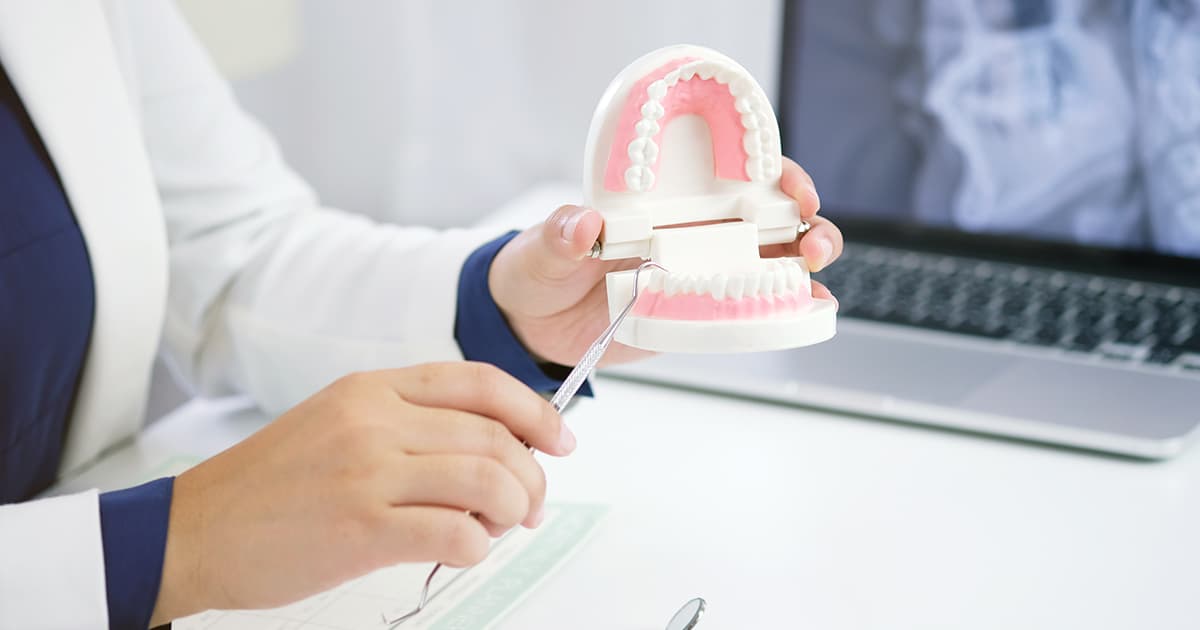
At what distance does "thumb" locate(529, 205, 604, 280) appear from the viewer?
594 millimetres

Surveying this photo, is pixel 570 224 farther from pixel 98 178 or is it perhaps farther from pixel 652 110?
pixel 98 178

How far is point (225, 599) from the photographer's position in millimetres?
515

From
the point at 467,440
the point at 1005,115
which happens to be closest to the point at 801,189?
the point at 467,440

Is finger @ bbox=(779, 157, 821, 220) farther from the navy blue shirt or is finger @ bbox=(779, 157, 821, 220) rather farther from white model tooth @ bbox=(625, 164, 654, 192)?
the navy blue shirt

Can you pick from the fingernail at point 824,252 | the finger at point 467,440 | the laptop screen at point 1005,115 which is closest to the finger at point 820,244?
the fingernail at point 824,252

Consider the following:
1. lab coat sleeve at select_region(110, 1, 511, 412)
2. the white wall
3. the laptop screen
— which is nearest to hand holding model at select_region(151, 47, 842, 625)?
lab coat sleeve at select_region(110, 1, 511, 412)

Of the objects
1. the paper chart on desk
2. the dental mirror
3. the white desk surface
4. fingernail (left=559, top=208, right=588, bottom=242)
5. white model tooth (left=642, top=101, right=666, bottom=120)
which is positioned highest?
white model tooth (left=642, top=101, right=666, bottom=120)

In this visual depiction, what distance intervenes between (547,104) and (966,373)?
2.21 feet

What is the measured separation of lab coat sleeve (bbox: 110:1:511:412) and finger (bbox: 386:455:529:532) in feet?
0.97

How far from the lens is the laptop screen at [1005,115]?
39.0 inches

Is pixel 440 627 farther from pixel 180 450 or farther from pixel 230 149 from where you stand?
pixel 230 149

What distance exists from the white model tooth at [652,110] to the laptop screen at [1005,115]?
Answer: 1.79 ft

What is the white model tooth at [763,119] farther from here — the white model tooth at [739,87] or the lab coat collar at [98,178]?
the lab coat collar at [98,178]

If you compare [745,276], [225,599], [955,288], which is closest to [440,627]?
[225,599]
